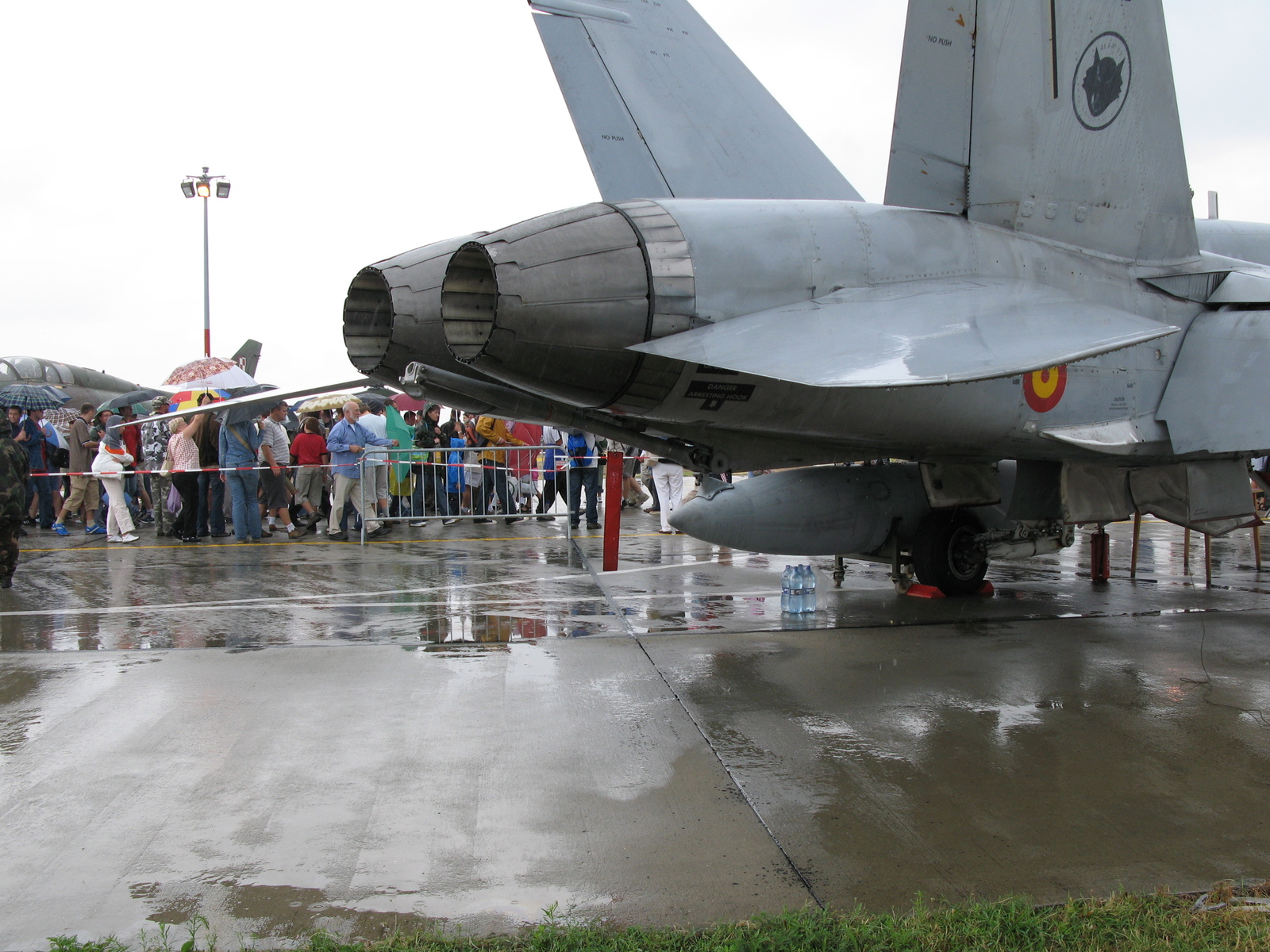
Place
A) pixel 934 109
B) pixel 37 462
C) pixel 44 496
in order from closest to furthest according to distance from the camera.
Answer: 1. pixel 934 109
2. pixel 44 496
3. pixel 37 462

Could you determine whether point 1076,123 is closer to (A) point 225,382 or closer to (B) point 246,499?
(A) point 225,382

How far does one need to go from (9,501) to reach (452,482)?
19.7 ft

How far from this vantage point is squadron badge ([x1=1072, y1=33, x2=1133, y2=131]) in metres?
5.52

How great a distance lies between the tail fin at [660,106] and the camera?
22.3ft

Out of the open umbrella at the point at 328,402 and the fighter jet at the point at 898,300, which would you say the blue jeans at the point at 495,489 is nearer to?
the open umbrella at the point at 328,402

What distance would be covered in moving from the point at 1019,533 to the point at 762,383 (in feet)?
11.3

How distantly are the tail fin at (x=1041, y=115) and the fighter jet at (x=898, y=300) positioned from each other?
1 cm

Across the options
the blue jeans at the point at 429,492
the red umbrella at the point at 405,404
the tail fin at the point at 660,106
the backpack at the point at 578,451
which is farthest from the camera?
the red umbrella at the point at 405,404

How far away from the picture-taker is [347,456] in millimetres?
12617

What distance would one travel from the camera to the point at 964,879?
10.1 ft

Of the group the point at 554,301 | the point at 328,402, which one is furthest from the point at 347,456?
the point at 554,301

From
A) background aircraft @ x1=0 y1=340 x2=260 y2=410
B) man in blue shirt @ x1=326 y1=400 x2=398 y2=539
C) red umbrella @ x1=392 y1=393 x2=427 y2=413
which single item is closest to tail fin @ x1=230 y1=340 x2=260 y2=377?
background aircraft @ x1=0 y1=340 x2=260 y2=410

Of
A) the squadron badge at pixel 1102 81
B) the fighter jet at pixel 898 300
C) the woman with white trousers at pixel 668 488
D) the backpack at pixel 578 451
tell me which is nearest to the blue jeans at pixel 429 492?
the backpack at pixel 578 451

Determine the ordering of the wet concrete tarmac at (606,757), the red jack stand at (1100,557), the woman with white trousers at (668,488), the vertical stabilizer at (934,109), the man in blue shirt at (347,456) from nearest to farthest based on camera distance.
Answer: the wet concrete tarmac at (606,757), the vertical stabilizer at (934,109), the red jack stand at (1100,557), the man in blue shirt at (347,456), the woman with white trousers at (668,488)
